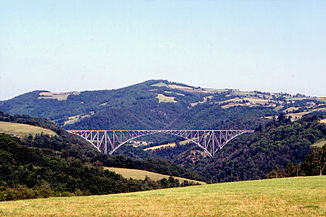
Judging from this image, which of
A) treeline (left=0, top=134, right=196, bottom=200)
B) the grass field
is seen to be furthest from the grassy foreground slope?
the grass field

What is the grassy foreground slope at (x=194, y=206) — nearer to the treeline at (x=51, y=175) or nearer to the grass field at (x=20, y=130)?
the treeline at (x=51, y=175)

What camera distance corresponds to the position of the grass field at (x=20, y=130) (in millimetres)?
150250

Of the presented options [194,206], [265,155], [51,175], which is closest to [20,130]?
[51,175]

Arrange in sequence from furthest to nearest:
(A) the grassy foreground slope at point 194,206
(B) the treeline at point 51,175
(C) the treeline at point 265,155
→ 1. (C) the treeline at point 265,155
2. (B) the treeline at point 51,175
3. (A) the grassy foreground slope at point 194,206

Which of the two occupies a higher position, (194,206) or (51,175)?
(194,206)

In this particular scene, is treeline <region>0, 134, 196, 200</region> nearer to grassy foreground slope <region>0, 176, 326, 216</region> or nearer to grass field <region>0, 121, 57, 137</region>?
grassy foreground slope <region>0, 176, 326, 216</region>

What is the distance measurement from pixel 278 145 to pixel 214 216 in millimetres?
157219

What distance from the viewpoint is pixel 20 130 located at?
512 ft

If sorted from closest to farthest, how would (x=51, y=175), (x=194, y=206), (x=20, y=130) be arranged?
(x=194, y=206)
(x=51, y=175)
(x=20, y=130)

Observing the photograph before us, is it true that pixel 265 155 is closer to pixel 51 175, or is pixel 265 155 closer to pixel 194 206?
pixel 51 175

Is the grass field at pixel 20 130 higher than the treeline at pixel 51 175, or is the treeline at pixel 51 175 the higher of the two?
the grass field at pixel 20 130

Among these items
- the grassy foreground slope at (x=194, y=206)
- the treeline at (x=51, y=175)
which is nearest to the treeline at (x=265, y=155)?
the treeline at (x=51, y=175)

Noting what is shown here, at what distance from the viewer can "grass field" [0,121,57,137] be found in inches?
5915

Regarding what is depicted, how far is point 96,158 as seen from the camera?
5187 inches
